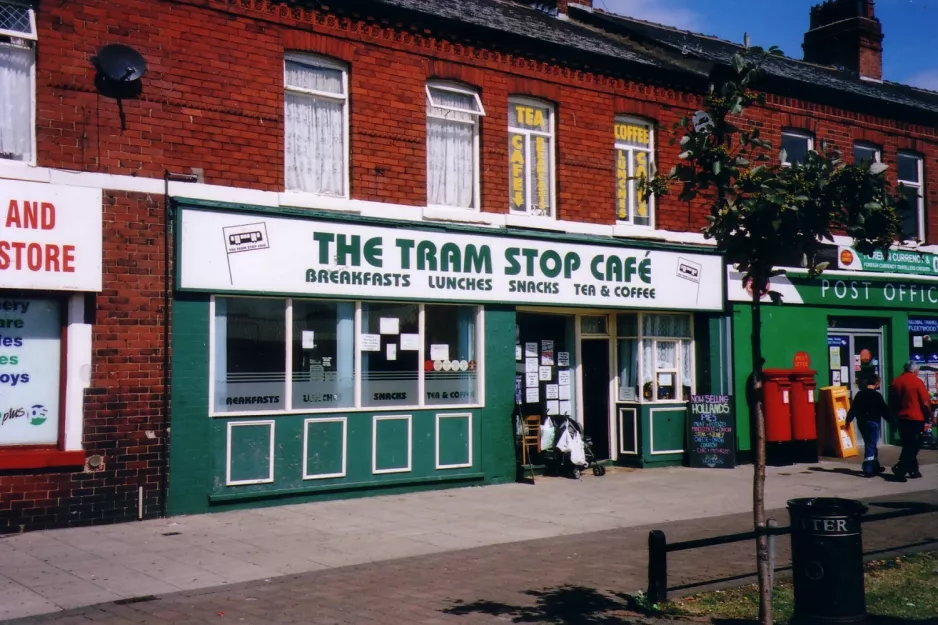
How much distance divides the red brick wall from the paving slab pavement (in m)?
0.33

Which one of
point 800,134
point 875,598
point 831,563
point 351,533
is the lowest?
point 875,598

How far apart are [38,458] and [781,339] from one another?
42.6 ft

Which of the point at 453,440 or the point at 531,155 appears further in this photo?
the point at 531,155

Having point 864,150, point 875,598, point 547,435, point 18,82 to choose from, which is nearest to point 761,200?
point 875,598

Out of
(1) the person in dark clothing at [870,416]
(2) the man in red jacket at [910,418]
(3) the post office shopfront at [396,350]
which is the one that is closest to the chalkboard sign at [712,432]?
(3) the post office shopfront at [396,350]

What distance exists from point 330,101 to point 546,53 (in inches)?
151

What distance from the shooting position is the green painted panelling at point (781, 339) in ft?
58.2

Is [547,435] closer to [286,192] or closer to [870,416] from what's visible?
[870,416]

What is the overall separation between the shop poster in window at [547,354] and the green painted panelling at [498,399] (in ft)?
4.04

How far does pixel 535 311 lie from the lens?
15922 millimetres

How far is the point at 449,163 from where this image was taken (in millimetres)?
14844

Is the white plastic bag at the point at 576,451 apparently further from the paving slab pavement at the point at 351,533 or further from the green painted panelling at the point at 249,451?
the green painted panelling at the point at 249,451

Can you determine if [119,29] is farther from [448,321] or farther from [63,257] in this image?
[448,321]

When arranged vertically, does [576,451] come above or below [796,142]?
below
